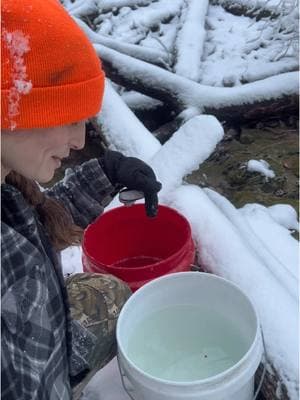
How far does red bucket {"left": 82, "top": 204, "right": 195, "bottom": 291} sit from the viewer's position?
1.67 m

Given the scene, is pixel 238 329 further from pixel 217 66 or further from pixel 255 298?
pixel 217 66

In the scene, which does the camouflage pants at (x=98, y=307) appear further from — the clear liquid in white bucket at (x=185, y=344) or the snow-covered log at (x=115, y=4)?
the snow-covered log at (x=115, y=4)

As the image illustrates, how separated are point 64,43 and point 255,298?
2.81 ft

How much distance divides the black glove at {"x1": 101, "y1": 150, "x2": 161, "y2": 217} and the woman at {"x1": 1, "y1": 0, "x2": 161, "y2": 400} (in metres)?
0.19

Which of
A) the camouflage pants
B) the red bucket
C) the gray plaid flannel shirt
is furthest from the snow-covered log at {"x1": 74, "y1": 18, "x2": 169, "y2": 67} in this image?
the gray plaid flannel shirt

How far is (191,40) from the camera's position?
3312mm

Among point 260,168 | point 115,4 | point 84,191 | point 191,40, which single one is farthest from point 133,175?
point 115,4

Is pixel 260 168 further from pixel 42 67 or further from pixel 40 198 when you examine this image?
pixel 42 67

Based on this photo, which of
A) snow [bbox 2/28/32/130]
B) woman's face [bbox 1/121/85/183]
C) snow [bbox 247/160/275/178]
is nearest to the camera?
snow [bbox 2/28/32/130]

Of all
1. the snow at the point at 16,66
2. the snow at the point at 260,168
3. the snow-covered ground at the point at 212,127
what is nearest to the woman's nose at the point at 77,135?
the snow at the point at 16,66

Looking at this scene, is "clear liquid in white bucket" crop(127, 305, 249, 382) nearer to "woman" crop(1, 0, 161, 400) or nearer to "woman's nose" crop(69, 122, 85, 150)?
"woman" crop(1, 0, 161, 400)

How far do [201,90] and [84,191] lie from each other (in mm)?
Result: 1335

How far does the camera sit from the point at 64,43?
41.1 inches

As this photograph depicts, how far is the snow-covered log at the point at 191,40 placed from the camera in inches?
121
